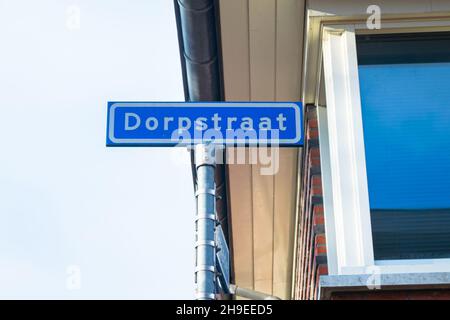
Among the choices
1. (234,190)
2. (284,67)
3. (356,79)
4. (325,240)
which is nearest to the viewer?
(356,79)

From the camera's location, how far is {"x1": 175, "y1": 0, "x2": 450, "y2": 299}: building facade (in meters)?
5.24

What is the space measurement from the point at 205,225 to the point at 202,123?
2.01 ft

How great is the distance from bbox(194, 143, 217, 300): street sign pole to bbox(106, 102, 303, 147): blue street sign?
17 centimetres

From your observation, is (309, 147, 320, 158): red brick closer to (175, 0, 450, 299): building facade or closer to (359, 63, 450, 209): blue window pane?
(175, 0, 450, 299): building facade

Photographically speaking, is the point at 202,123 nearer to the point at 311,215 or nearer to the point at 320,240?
the point at 320,240

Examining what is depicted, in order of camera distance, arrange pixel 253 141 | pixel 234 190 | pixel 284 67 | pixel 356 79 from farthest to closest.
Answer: pixel 234 190, pixel 284 67, pixel 356 79, pixel 253 141

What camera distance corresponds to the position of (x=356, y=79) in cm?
584

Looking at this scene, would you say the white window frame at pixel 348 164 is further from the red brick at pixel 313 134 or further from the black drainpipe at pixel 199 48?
the black drainpipe at pixel 199 48

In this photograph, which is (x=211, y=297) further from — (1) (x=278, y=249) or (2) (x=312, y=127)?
(1) (x=278, y=249)

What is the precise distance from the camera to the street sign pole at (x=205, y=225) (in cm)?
352

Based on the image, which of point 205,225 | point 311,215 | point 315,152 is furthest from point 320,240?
point 205,225
